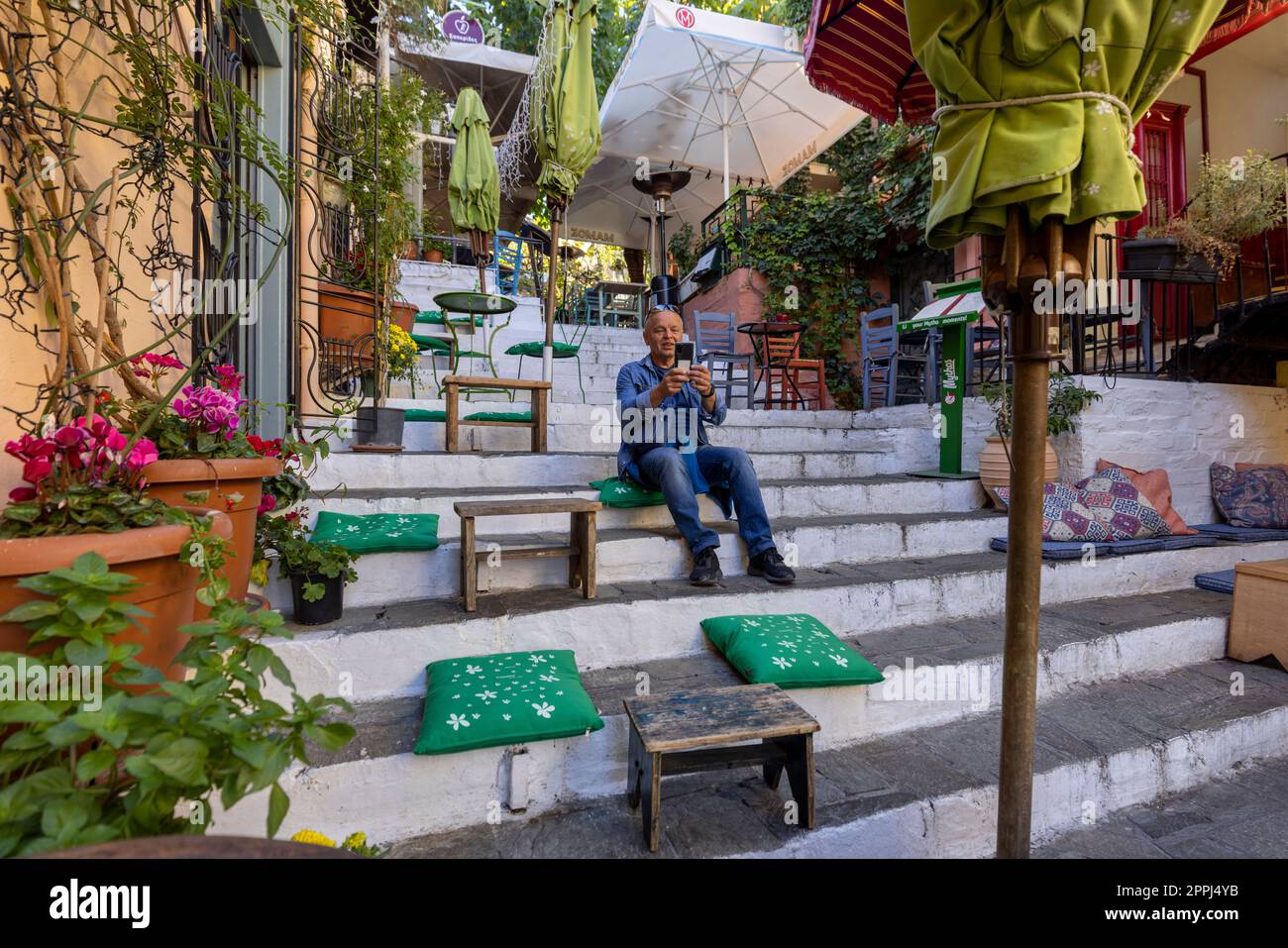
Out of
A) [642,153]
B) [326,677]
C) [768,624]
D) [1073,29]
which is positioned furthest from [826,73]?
[642,153]

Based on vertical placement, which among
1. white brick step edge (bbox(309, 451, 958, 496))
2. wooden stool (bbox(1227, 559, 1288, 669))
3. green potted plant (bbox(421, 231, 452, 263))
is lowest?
wooden stool (bbox(1227, 559, 1288, 669))

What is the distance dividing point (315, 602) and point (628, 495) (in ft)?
5.14

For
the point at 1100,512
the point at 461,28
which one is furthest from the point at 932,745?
the point at 461,28

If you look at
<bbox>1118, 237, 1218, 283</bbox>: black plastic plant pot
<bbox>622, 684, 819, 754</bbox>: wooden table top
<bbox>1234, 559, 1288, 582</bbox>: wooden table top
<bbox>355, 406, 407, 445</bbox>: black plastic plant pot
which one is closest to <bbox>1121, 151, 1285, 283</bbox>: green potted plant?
<bbox>1118, 237, 1218, 283</bbox>: black plastic plant pot

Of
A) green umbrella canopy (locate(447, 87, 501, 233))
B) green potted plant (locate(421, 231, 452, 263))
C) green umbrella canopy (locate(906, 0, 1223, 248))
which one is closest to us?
green umbrella canopy (locate(906, 0, 1223, 248))

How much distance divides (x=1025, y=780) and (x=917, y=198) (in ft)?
27.3

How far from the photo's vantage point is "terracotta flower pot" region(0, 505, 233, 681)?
109 centimetres

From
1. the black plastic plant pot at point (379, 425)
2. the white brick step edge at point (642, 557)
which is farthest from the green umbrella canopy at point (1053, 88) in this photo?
the black plastic plant pot at point (379, 425)

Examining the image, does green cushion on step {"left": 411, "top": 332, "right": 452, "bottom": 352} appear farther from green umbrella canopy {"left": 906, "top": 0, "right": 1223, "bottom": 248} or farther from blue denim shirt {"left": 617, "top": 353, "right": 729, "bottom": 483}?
green umbrella canopy {"left": 906, "top": 0, "right": 1223, "bottom": 248}

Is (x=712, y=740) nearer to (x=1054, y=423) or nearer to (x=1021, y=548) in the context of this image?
(x=1021, y=548)

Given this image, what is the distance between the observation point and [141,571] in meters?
1.25

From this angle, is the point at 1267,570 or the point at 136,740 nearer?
the point at 136,740

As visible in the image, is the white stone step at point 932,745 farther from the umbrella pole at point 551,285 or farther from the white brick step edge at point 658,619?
the umbrella pole at point 551,285

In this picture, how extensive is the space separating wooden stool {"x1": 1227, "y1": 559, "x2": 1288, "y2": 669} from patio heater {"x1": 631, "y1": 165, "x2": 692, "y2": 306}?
22.0 feet
